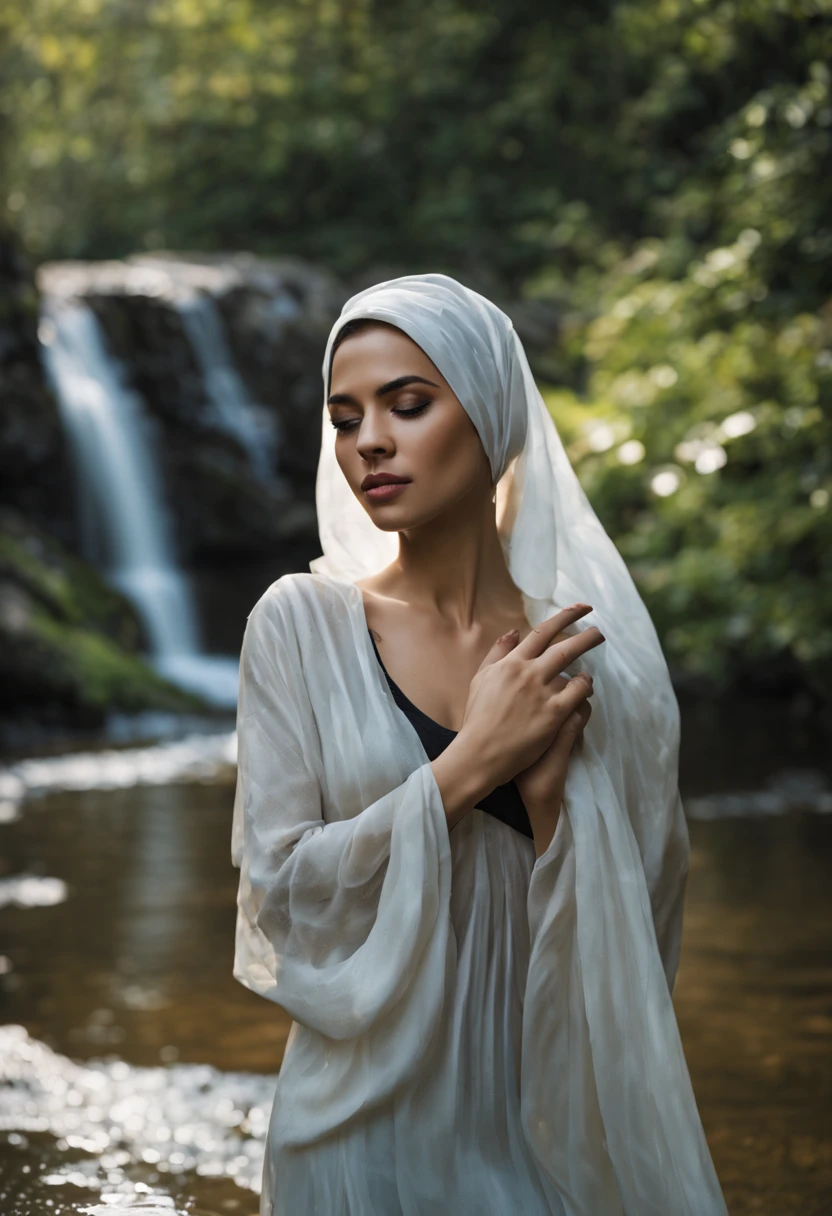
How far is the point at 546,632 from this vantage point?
85.7 inches

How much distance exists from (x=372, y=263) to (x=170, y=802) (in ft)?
63.7

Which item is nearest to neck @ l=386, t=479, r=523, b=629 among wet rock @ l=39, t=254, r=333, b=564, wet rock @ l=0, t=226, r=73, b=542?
wet rock @ l=0, t=226, r=73, b=542

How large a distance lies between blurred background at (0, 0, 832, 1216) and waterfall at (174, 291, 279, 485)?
5 cm

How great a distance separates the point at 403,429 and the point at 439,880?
0.65m

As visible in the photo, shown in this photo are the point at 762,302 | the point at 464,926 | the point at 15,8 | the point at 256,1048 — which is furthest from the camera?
the point at 15,8

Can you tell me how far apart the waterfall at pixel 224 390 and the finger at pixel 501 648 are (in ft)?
57.1

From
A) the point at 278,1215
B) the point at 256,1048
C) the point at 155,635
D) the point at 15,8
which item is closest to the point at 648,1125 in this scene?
the point at 278,1215

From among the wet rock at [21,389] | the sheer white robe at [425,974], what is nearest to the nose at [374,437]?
the sheer white robe at [425,974]

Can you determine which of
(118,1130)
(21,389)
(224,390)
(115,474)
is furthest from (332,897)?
(224,390)

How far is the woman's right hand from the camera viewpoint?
2.09 metres

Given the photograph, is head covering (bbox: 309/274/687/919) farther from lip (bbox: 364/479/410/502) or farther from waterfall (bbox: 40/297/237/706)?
waterfall (bbox: 40/297/237/706)

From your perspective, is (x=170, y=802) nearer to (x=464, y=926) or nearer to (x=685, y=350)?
(x=685, y=350)

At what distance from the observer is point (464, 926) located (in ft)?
7.25

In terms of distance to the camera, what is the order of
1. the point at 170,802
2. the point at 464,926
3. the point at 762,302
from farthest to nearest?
the point at 170,802 < the point at 762,302 < the point at 464,926
